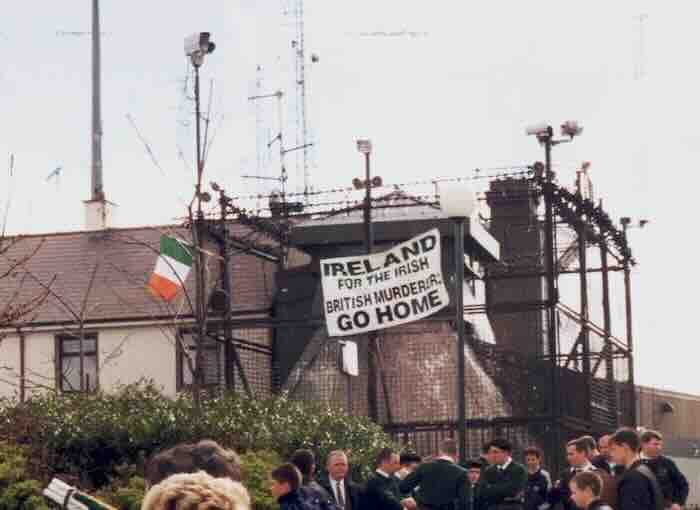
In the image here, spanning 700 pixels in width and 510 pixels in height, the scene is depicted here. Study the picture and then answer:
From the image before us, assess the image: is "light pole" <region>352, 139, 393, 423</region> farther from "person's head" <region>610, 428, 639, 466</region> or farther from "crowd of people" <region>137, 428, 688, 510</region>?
"person's head" <region>610, 428, 639, 466</region>

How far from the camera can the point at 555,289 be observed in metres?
27.9

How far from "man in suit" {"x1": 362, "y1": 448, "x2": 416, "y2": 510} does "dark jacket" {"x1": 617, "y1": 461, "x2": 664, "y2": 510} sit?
14.6ft

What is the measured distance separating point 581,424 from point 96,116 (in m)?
27.8

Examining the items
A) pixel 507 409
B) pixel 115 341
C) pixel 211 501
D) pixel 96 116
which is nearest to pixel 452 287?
pixel 507 409

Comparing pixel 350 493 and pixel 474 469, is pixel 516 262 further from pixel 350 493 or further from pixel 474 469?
pixel 350 493

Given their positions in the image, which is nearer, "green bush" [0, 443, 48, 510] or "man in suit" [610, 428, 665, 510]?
"man in suit" [610, 428, 665, 510]

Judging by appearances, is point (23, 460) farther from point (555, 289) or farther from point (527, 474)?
point (555, 289)

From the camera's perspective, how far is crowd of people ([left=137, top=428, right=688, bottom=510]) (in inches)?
534

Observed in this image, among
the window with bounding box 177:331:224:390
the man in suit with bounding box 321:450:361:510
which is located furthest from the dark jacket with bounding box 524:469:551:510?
the window with bounding box 177:331:224:390

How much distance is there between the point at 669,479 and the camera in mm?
17109

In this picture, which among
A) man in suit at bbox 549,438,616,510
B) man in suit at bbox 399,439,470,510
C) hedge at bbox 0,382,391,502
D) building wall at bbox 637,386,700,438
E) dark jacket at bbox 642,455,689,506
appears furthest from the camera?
building wall at bbox 637,386,700,438

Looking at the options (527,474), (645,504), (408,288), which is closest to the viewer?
(645,504)

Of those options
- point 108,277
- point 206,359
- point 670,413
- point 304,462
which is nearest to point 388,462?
point 304,462

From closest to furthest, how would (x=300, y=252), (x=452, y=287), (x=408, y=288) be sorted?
(x=408, y=288), (x=452, y=287), (x=300, y=252)
